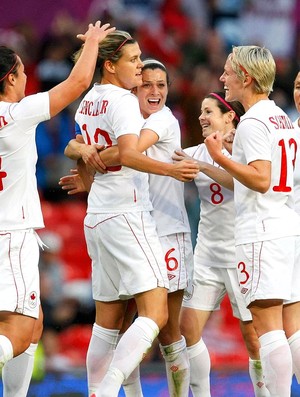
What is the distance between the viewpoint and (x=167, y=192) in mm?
6078

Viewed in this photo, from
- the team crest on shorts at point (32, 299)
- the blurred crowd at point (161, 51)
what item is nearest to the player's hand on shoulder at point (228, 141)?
the team crest on shorts at point (32, 299)

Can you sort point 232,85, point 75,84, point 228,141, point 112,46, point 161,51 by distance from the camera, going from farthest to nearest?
point 161,51 → point 228,141 → point 112,46 → point 232,85 → point 75,84

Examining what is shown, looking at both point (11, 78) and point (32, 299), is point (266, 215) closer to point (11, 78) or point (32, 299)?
point (32, 299)

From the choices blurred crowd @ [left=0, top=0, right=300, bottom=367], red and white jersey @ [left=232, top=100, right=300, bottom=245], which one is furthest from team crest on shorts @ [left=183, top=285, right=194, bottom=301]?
blurred crowd @ [left=0, top=0, right=300, bottom=367]

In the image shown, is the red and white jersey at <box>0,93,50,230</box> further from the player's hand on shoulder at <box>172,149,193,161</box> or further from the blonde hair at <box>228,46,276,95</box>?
the blonde hair at <box>228,46,276,95</box>

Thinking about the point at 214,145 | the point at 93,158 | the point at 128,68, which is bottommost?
the point at 93,158

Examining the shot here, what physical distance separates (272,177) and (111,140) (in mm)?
949

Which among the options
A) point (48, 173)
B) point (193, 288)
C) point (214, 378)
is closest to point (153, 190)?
point (193, 288)

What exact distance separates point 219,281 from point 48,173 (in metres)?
4.61

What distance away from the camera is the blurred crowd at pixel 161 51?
9.74 meters

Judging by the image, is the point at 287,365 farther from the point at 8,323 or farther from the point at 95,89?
the point at 95,89

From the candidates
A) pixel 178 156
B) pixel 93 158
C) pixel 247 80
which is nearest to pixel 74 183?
pixel 93 158

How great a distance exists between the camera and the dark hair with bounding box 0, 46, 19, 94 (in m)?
5.38

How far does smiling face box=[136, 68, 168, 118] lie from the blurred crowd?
3.60 meters
